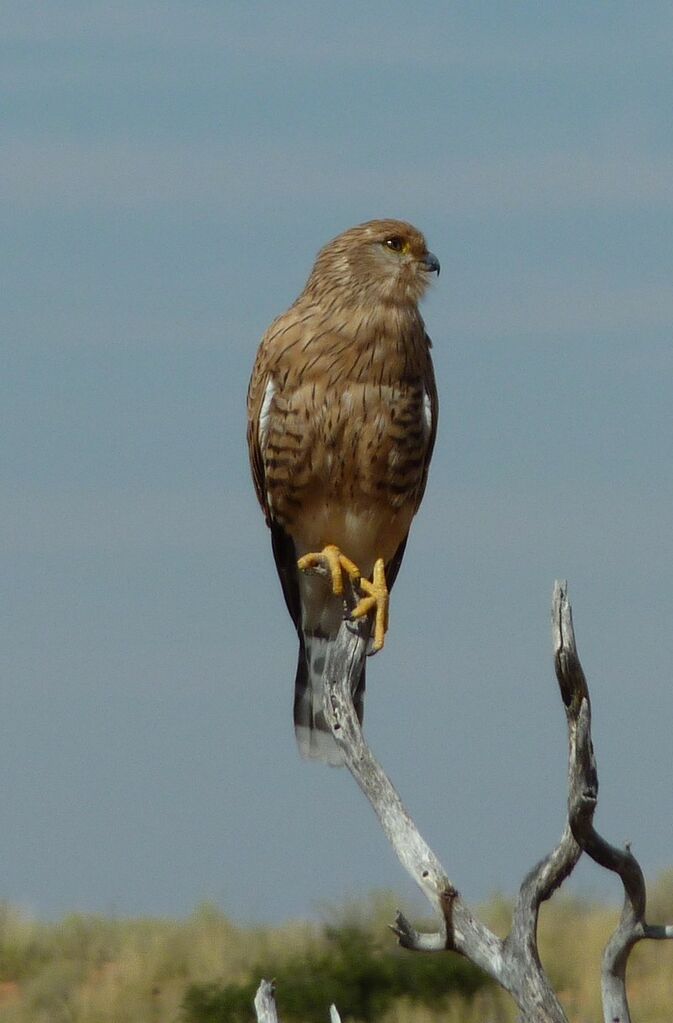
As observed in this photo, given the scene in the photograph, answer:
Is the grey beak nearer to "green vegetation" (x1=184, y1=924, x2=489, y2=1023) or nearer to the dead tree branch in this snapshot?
the dead tree branch

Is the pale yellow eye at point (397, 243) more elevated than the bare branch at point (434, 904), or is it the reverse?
the pale yellow eye at point (397, 243)

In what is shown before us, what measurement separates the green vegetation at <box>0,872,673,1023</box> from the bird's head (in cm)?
641

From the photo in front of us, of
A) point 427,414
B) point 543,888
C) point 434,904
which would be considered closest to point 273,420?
point 427,414

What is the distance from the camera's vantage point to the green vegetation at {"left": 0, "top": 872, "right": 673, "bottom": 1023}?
39.5 ft

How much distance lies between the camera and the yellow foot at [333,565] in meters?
6.56

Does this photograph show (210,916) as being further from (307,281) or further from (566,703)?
(566,703)

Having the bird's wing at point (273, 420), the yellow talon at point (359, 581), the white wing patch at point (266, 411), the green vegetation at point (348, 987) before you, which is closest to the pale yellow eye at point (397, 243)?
the bird's wing at point (273, 420)

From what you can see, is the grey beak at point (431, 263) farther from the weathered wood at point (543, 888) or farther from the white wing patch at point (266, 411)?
the weathered wood at point (543, 888)

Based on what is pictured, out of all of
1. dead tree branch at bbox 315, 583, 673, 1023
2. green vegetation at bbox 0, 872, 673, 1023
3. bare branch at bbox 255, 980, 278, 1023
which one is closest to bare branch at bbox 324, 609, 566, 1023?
dead tree branch at bbox 315, 583, 673, 1023

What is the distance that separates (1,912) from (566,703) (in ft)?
39.9

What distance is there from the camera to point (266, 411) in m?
6.71

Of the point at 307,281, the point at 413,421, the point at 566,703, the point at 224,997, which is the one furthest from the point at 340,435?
the point at 224,997

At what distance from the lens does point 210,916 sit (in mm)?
15062

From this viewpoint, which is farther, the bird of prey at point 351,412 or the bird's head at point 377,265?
the bird's head at point 377,265
